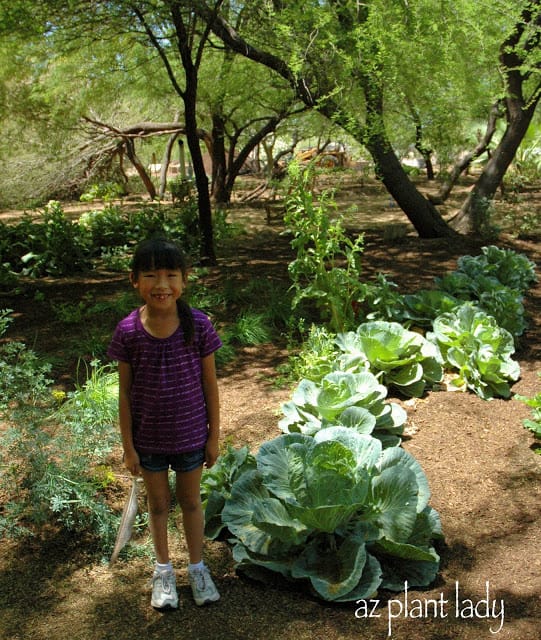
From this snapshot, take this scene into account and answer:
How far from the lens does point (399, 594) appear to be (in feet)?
8.46

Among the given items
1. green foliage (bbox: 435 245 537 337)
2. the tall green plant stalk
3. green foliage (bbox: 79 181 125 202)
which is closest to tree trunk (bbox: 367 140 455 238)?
green foliage (bbox: 435 245 537 337)

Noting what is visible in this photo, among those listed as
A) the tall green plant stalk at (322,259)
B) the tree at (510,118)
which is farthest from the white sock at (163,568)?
the tree at (510,118)

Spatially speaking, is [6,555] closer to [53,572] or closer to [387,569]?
[53,572]

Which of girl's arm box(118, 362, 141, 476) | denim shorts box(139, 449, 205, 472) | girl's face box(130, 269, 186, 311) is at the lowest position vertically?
denim shorts box(139, 449, 205, 472)

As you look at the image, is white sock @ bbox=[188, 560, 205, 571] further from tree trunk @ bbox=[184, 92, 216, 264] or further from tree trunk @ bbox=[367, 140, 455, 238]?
tree trunk @ bbox=[367, 140, 455, 238]

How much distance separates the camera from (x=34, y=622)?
2.34m

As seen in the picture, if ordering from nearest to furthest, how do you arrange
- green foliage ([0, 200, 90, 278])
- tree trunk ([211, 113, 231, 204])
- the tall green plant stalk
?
the tall green plant stalk < green foliage ([0, 200, 90, 278]) < tree trunk ([211, 113, 231, 204])

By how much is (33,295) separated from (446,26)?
16.9 feet

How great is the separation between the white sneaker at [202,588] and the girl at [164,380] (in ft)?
0.26

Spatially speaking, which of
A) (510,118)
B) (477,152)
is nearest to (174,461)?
(510,118)

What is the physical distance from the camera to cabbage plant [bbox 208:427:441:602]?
253 centimetres

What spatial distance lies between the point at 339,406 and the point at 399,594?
1.09 metres

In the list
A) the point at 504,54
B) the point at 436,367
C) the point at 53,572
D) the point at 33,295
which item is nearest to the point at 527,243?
the point at 504,54

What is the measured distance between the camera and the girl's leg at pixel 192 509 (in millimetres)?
2410
